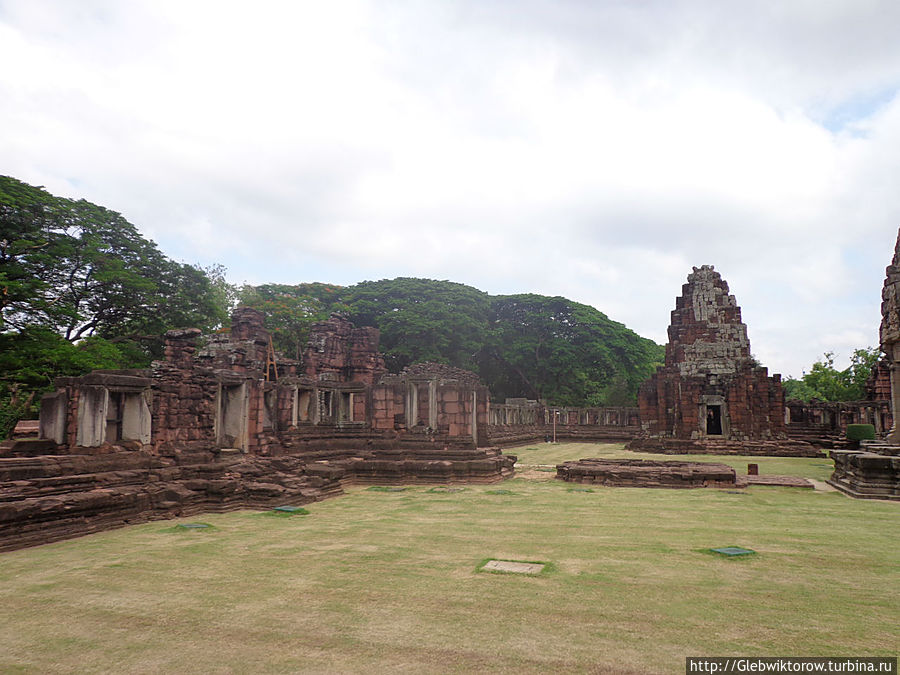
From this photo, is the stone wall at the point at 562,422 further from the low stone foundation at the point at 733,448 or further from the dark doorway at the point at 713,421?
the low stone foundation at the point at 733,448

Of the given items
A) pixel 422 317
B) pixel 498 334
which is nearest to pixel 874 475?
pixel 422 317

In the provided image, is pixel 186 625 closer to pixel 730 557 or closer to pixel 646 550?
Result: pixel 646 550

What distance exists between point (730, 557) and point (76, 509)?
9638 millimetres

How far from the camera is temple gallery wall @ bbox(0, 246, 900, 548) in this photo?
1026 centimetres

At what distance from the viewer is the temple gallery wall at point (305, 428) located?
10.3 meters

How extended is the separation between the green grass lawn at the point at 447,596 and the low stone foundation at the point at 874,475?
3.43 metres

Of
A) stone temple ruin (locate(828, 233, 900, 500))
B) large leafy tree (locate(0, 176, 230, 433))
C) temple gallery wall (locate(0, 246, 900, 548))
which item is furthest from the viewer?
large leafy tree (locate(0, 176, 230, 433))

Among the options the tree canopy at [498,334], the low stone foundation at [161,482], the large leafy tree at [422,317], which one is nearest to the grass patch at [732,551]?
the low stone foundation at [161,482]

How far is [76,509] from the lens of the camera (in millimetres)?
8930

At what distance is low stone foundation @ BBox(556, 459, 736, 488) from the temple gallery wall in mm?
270

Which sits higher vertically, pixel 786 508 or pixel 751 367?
pixel 751 367

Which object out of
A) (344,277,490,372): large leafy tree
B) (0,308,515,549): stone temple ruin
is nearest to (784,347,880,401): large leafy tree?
(344,277,490,372): large leafy tree

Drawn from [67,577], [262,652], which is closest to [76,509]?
[67,577]

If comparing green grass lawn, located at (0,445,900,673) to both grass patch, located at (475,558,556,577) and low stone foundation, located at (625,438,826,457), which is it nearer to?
grass patch, located at (475,558,556,577)
